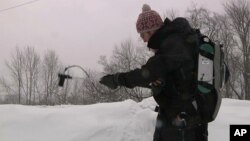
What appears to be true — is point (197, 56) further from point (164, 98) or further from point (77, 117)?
point (77, 117)

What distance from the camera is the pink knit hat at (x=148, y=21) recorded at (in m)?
3.01

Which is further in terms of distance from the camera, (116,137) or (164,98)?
(116,137)

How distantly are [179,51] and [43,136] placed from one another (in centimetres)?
384

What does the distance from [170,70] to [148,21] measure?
48cm

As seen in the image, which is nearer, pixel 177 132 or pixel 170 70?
pixel 170 70

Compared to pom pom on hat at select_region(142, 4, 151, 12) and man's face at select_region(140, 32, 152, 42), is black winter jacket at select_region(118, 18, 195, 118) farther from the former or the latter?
pom pom on hat at select_region(142, 4, 151, 12)

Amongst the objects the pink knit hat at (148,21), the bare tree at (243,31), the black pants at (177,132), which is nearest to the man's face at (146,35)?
the pink knit hat at (148,21)

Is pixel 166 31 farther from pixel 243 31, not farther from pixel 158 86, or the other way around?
pixel 243 31

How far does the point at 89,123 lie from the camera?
6.34 m

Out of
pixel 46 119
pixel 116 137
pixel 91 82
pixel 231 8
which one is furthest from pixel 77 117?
pixel 231 8

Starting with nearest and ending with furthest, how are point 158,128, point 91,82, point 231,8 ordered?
point 158,128 < point 91,82 < point 231,8

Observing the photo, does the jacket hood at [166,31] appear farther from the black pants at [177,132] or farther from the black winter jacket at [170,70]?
the black pants at [177,132]

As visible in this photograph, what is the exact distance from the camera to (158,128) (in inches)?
116

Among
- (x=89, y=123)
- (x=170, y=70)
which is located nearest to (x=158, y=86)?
(x=170, y=70)
